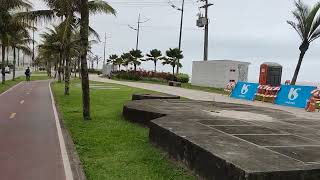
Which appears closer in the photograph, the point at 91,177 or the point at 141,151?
the point at 91,177

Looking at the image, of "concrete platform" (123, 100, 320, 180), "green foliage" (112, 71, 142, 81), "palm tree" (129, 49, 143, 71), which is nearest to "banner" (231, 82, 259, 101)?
"concrete platform" (123, 100, 320, 180)

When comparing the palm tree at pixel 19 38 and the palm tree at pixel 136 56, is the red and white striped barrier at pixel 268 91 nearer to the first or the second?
the palm tree at pixel 19 38

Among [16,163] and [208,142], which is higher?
[208,142]

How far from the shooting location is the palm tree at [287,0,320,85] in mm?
32844

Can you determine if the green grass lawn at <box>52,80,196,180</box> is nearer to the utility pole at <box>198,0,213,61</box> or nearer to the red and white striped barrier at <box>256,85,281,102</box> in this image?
the red and white striped barrier at <box>256,85,281,102</box>

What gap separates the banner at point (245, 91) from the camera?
29206 mm

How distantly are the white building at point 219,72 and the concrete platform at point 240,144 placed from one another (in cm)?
2528

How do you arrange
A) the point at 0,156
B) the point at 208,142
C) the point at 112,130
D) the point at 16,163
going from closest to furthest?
the point at 208,142, the point at 16,163, the point at 0,156, the point at 112,130

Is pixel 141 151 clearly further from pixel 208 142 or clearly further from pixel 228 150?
pixel 228 150

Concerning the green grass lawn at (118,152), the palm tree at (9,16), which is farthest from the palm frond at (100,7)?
the green grass lawn at (118,152)

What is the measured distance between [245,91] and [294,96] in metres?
5.56

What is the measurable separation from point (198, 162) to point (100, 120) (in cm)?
924

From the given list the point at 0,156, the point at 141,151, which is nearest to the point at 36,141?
the point at 0,156

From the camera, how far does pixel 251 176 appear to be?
6.84 meters
